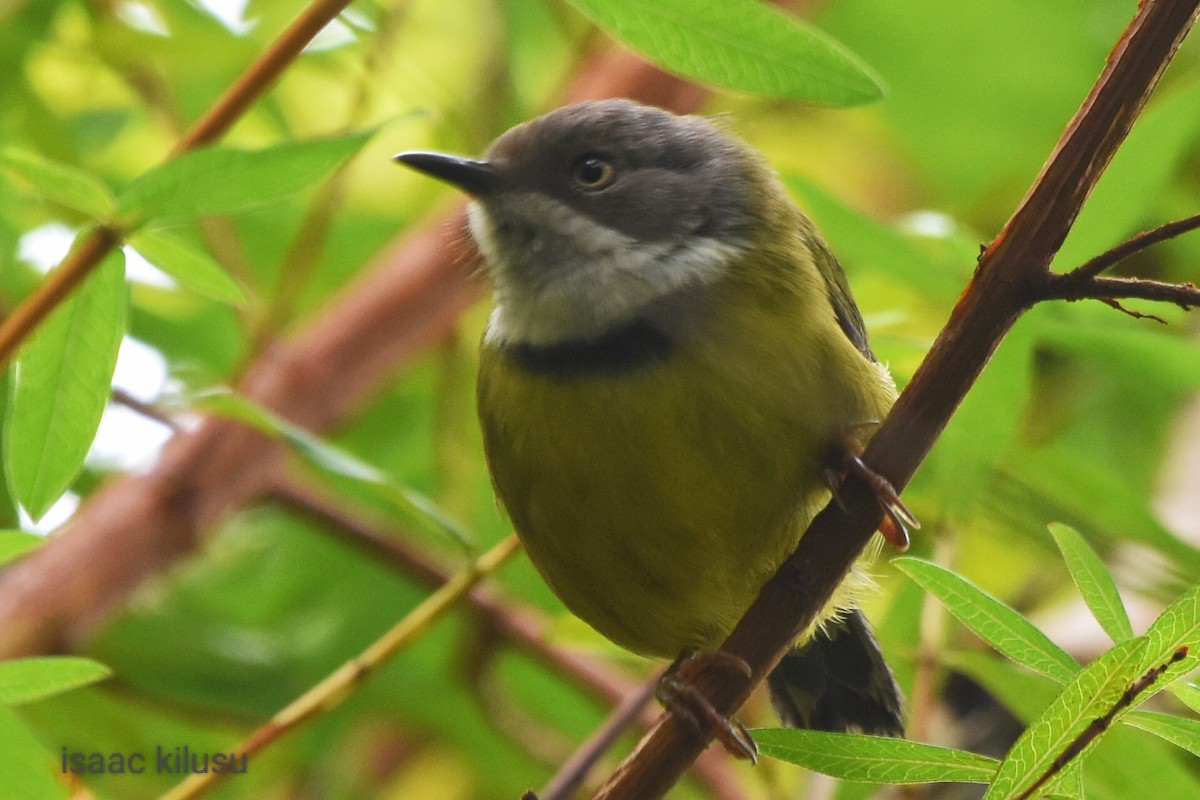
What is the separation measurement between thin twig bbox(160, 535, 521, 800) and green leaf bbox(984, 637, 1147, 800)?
2.96 ft

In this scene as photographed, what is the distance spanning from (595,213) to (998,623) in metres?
1.09

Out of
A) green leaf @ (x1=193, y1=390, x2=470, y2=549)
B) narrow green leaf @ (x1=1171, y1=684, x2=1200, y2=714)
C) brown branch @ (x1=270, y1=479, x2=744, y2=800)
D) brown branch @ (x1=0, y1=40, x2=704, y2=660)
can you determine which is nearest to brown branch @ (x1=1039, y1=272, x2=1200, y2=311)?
narrow green leaf @ (x1=1171, y1=684, x2=1200, y2=714)

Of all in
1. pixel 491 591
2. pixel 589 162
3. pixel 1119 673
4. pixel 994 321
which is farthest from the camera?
pixel 491 591

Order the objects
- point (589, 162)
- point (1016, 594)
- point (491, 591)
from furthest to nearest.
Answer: point (1016, 594), point (491, 591), point (589, 162)

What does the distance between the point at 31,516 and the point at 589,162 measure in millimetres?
1128

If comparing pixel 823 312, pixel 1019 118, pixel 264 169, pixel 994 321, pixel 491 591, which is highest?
pixel 264 169

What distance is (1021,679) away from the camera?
196cm

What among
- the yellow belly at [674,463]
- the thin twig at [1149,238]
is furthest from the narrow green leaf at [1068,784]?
the yellow belly at [674,463]

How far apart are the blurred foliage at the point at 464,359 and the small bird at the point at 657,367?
144 mm

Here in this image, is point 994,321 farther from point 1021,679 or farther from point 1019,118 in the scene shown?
point 1019,118

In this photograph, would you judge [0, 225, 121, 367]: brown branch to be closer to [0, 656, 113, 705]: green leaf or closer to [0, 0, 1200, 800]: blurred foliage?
[0, 0, 1200, 800]: blurred foliage

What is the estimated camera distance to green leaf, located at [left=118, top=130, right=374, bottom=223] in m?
1.48

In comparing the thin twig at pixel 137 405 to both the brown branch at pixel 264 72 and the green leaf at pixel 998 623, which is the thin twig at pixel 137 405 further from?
the green leaf at pixel 998 623

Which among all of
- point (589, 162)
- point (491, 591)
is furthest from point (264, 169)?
point (491, 591)
